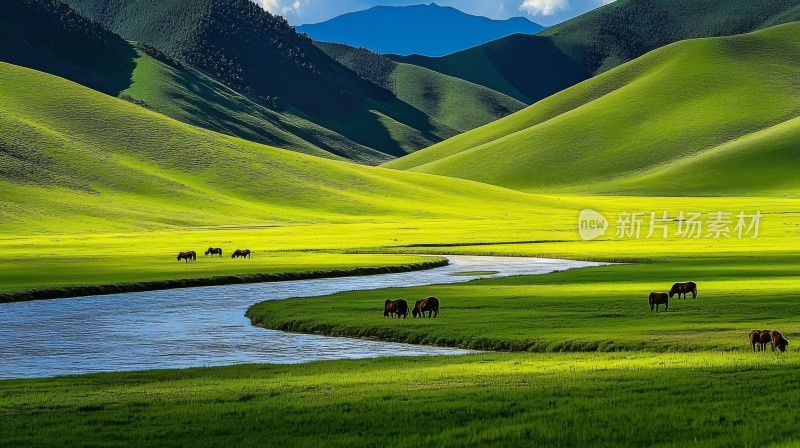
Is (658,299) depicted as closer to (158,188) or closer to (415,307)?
(415,307)

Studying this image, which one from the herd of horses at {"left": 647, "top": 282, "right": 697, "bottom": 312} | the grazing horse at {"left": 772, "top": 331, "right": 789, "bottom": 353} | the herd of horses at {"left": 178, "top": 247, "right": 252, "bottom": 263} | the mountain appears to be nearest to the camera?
the grazing horse at {"left": 772, "top": 331, "right": 789, "bottom": 353}

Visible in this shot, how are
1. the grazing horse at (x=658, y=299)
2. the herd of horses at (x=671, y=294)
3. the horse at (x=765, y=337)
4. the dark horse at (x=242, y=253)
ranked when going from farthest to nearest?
1. the dark horse at (x=242, y=253)
2. the herd of horses at (x=671, y=294)
3. the grazing horse at (x=658, y=299)
4. the horse at (x=765, y=337)

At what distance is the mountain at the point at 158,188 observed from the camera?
14350cm

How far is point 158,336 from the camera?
36.0 metres

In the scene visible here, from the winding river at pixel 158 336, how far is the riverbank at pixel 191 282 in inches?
64.1

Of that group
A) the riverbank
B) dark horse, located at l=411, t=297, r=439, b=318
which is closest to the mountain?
the riverbank

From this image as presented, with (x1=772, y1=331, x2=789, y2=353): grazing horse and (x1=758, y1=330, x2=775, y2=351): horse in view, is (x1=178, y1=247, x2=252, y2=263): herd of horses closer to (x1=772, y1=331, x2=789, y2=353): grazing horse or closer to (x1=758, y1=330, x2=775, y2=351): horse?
(x1=758, y1=330, x2=775, y2=351): horse

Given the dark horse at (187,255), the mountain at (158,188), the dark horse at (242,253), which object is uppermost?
the mountain at (158,188)

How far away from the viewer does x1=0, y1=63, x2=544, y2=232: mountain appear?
144 m

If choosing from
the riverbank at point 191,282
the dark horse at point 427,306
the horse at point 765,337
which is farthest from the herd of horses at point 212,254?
the horse at point 765,337

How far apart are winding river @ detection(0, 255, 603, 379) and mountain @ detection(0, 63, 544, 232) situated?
8376 cm

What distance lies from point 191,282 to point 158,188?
114 m

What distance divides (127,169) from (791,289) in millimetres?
150627

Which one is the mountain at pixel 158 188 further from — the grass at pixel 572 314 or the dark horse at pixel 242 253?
the grass at pixel 572 314
